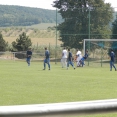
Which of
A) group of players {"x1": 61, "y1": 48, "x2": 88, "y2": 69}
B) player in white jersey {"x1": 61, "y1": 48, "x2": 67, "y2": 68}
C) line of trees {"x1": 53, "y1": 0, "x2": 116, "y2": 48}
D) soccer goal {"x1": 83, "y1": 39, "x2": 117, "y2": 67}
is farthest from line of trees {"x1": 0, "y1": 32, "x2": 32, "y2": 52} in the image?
player in white jersey {"x1": 61, "y1": 48, "x2": 67, "y2": 68}

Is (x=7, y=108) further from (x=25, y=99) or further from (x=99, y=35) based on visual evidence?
(x=99, y=35)

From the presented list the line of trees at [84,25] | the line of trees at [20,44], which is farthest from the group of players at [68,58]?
the line of trees at [20,44]

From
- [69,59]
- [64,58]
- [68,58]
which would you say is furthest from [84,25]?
[69,59]

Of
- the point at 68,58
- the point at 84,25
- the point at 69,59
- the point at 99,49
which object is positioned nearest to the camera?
the point at 69,59

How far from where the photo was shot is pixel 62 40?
1892 inches

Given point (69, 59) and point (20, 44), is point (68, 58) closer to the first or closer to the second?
point (69, 59)

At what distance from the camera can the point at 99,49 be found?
44312 mm

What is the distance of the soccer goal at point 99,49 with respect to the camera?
4303cm

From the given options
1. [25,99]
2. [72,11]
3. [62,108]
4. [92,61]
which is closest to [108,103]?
[62,108]

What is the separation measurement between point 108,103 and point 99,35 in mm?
44995

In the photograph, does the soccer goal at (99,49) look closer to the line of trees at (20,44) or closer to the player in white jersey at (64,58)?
the player in white jersey at (64,58)

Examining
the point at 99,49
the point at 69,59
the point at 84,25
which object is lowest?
the point at 69,59

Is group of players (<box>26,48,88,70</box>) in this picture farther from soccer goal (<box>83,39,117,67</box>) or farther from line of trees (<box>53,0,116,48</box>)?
line of trees (<box>53,0,116,48</box>)

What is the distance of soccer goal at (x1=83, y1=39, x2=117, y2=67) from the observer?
43031 millimetres
